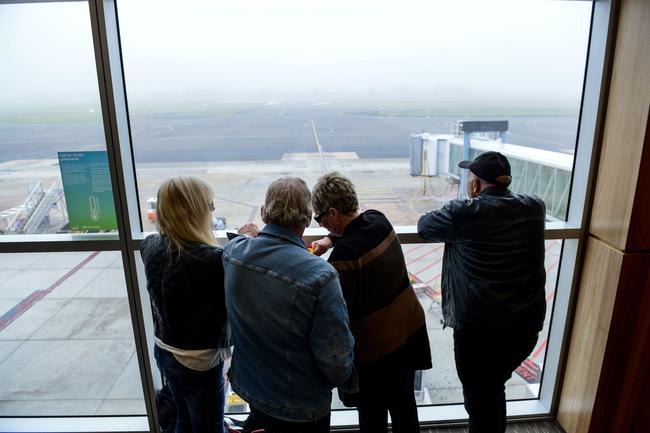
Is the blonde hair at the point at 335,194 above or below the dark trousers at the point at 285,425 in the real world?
above

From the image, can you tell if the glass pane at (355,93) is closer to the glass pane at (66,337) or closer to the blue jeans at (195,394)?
the glass pane at (66,337)

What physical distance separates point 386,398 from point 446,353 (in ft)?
2.87

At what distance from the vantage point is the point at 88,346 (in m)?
2.21

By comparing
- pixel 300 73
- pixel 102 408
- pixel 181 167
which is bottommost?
pixel 102 408

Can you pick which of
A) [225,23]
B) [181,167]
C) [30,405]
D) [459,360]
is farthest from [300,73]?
[30,405]

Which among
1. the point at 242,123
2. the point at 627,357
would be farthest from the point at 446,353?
the point at 242,123

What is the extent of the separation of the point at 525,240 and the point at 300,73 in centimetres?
123

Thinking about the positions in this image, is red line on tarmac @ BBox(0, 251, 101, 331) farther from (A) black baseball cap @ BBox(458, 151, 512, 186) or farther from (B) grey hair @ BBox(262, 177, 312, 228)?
(A) black baseball cap @ BBox(458, 151, 512, 186)

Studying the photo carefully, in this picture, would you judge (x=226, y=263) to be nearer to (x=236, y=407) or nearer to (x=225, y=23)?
(x=225, y=23)

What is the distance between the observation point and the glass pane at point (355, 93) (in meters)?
1.85

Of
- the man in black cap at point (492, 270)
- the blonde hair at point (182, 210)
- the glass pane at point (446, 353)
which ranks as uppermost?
the blonde hair at point (182, 210)

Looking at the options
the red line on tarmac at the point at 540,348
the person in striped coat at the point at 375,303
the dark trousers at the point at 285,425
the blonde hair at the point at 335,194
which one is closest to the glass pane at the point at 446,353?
the red line on tarmac at the point at 540,348

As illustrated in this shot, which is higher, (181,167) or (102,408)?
(181,167)

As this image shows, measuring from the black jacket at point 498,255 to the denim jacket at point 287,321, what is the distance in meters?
0.69
